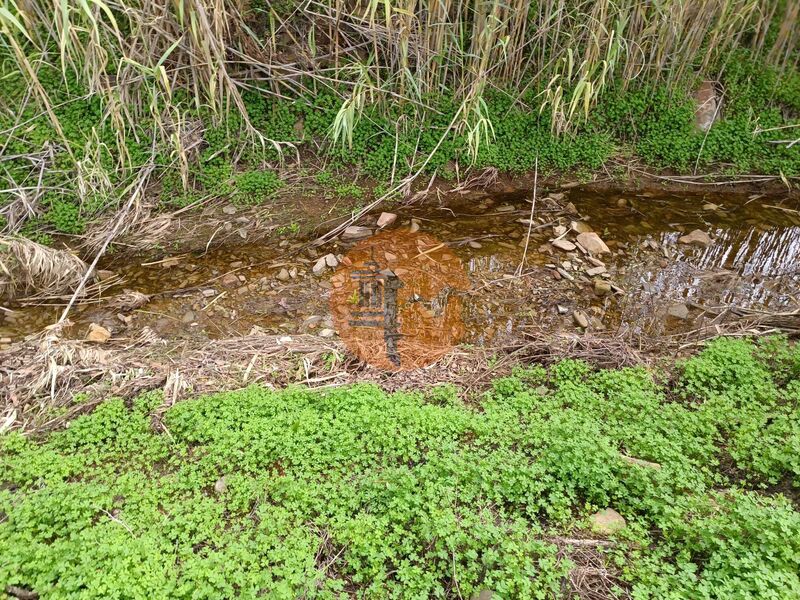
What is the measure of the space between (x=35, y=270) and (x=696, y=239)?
18.6ft

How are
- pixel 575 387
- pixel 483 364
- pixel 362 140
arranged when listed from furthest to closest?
pixel 362 140 < pixel 483 364 < pixel 575 387

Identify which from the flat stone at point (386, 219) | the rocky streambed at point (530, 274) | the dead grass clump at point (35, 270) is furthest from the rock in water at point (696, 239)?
Answer: the dead grass clump at point (35, 270)

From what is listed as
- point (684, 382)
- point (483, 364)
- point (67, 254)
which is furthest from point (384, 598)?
point (67, 254)

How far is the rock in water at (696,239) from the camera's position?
4730mm

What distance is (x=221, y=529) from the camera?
248 cm

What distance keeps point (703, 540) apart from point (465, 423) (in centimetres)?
126

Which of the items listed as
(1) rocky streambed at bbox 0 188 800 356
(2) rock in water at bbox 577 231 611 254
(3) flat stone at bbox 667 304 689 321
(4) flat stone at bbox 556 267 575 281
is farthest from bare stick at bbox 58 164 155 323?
(3) flat stone at bbox 667 304 689 321

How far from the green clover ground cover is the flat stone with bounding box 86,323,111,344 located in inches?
31.3

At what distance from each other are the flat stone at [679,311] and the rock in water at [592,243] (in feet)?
2.60

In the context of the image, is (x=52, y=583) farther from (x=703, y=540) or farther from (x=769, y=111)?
(x=769, y=111)

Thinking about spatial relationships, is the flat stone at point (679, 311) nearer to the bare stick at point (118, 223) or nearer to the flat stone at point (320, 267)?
the flat stone at point (320, 267)

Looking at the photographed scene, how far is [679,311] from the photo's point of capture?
4043 mm

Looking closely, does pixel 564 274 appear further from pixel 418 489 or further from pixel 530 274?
pixel 418 489

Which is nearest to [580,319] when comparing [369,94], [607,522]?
[607,522]
